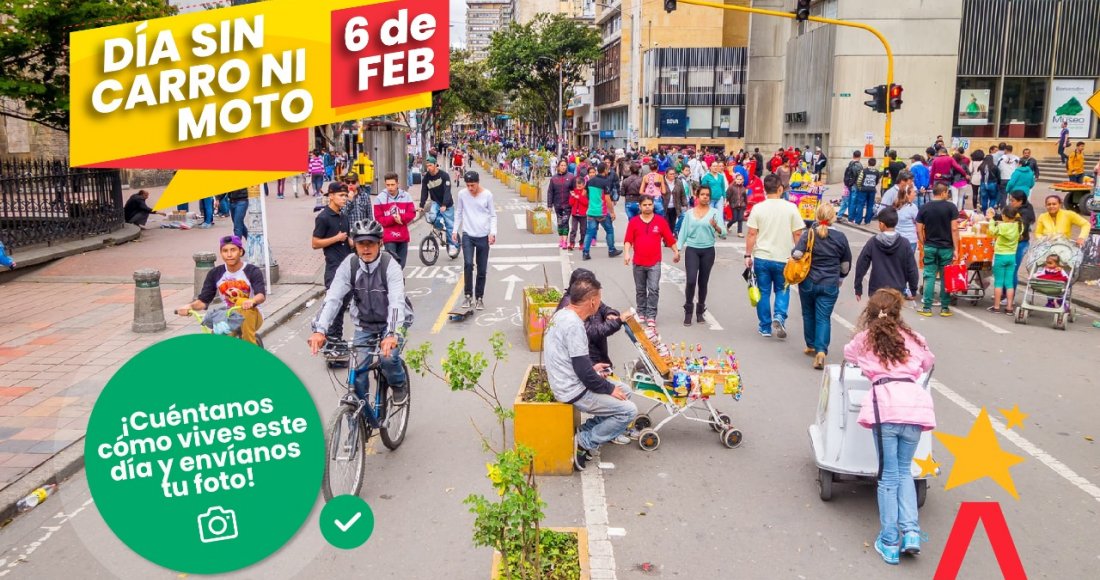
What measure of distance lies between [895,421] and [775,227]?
17.1 feet

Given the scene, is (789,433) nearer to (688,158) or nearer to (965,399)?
(965,399)

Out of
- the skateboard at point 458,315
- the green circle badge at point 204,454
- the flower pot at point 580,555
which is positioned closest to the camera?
the green circle badge at point 204,454

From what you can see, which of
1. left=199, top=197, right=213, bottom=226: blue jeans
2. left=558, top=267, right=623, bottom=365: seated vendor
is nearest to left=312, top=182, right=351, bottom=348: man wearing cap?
left=558, top=267, right=623, bottom=365: seated vendor

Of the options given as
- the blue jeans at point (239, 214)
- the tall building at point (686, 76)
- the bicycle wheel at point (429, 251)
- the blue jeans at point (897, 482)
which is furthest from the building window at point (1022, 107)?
the blue jeans at point (897, 482)

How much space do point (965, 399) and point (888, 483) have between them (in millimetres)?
3528

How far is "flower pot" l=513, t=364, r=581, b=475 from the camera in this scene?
19.8ft

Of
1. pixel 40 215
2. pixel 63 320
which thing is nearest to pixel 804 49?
pixel 40 215

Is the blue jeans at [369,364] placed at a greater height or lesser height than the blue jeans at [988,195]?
lesser

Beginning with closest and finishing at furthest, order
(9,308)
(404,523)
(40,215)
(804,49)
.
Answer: (404,523), (9,308), (40,215), (804,49)

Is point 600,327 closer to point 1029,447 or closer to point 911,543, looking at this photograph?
point 911,543

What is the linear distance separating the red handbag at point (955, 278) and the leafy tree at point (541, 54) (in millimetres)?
50218

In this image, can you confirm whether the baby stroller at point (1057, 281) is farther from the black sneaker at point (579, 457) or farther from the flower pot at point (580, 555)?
the flower pot at point (580, 555)

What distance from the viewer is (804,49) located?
4003cm

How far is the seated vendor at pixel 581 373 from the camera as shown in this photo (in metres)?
5.88
